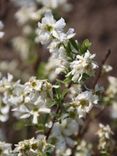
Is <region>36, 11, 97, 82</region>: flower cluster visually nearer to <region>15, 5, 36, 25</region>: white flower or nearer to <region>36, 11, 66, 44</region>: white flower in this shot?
<region>36, 11, 66, 44</region>: white flower

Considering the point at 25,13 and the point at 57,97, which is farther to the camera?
the point at 25,13

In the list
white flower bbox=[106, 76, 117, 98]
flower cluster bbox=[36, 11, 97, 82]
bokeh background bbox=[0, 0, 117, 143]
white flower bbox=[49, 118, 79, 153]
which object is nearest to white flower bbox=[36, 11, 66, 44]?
flower cluster bbox=[36, 11, 97, 82]

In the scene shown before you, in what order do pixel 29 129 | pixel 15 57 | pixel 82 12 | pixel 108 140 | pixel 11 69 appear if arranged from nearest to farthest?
1. pixel 108 140
2. pixel 29 129
3. pixel 11 69
4. pixel 15 57
5. pixel 82 12

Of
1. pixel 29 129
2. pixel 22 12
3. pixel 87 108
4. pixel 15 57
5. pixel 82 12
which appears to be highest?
pixel 82 12

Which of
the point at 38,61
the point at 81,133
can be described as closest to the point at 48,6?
the point at 38,61

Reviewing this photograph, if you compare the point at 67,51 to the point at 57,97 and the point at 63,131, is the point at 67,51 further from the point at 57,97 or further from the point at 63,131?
the point at 63,131

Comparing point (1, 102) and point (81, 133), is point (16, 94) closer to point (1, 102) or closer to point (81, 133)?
point (1, 102)

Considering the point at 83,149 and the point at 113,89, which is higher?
the point at 113,89

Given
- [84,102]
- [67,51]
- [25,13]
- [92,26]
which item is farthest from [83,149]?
[92,26]
